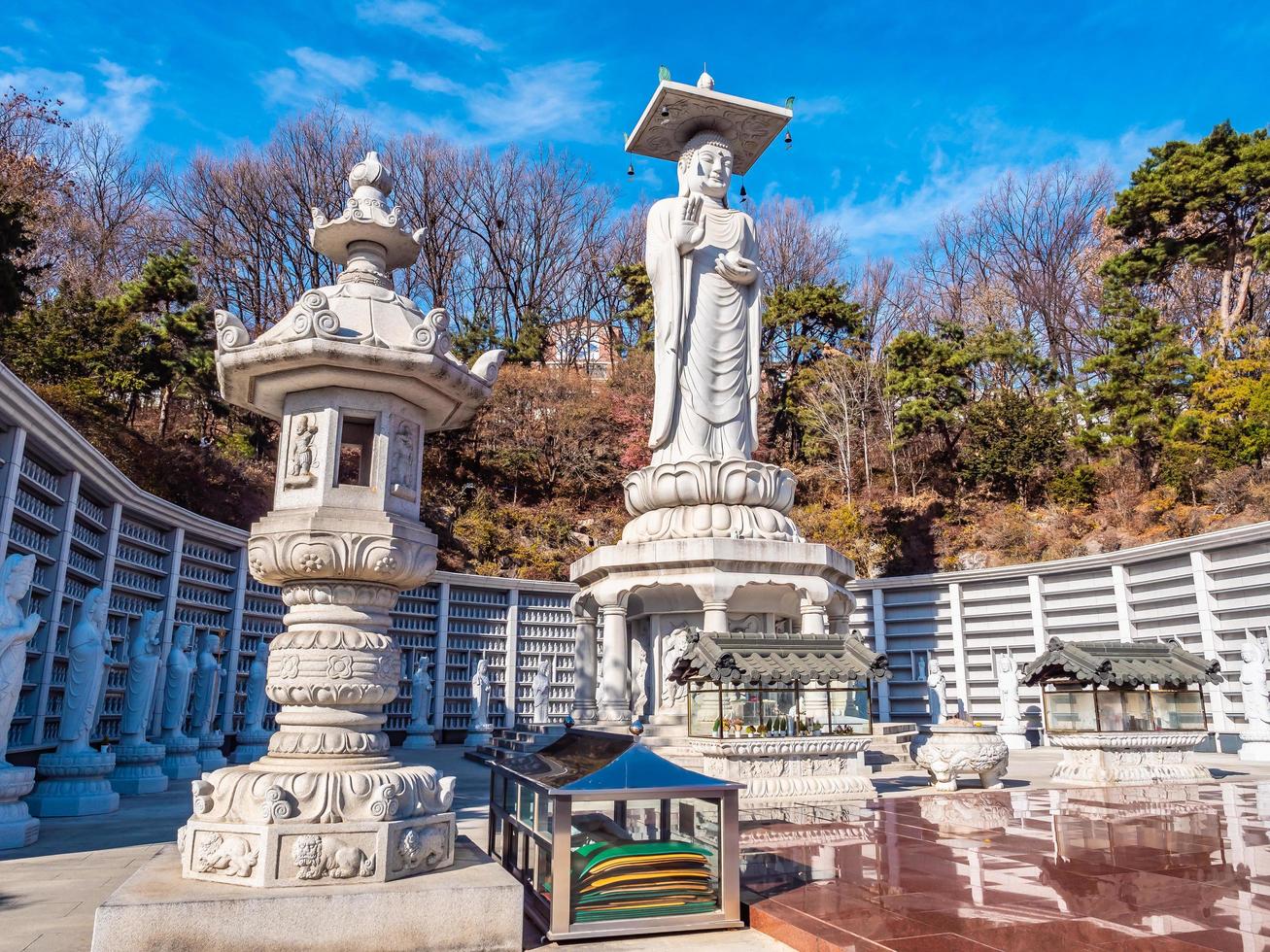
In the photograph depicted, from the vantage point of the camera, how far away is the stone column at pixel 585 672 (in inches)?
639

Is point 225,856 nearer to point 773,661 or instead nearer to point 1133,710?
point 773,661

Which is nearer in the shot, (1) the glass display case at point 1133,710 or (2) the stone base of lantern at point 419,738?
(1) the glass display case at point 1133,710

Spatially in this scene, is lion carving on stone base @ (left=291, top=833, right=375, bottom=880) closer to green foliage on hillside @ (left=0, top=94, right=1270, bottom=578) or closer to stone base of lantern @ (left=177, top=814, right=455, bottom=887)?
stone base of lantern @ (left=177, top=814, right=455, bottom=887)

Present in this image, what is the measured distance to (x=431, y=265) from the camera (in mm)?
34719

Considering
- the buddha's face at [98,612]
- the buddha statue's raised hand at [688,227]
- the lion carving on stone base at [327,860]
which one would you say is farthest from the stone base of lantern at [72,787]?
the buddha statue's raised hand at [688,227]

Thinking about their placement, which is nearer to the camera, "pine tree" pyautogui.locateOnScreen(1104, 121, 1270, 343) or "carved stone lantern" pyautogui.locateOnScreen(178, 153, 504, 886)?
"carved stone lantern" pyautogui.locateOnScreen(178, 153, 504, 886)

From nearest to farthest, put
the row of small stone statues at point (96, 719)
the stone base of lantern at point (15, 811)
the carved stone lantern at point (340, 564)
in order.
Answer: the carved stone lantern at point (340, 564), the stone base of lantern at point (15, 811), the row of small stone statues at point (96, 719)

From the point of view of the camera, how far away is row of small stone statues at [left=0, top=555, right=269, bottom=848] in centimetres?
783

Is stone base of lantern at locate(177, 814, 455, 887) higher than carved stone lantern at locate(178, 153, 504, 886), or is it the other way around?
carved stone lantern at locate(178, 153, 504, 886)

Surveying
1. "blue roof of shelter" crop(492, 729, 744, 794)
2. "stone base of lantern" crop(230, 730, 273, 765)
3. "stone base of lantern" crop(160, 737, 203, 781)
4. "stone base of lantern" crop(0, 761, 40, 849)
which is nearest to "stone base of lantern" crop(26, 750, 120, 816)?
"stone base of lantern" crop(0, 761, 40, 849)

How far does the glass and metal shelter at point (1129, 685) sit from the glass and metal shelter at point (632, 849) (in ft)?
28.8

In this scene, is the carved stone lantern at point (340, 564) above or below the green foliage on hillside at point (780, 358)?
below

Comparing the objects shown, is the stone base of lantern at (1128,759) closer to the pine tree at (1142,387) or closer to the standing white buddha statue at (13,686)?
the standing white buddha statue at (13,686)

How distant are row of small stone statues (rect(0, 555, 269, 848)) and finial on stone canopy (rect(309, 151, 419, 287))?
15.4 ft
